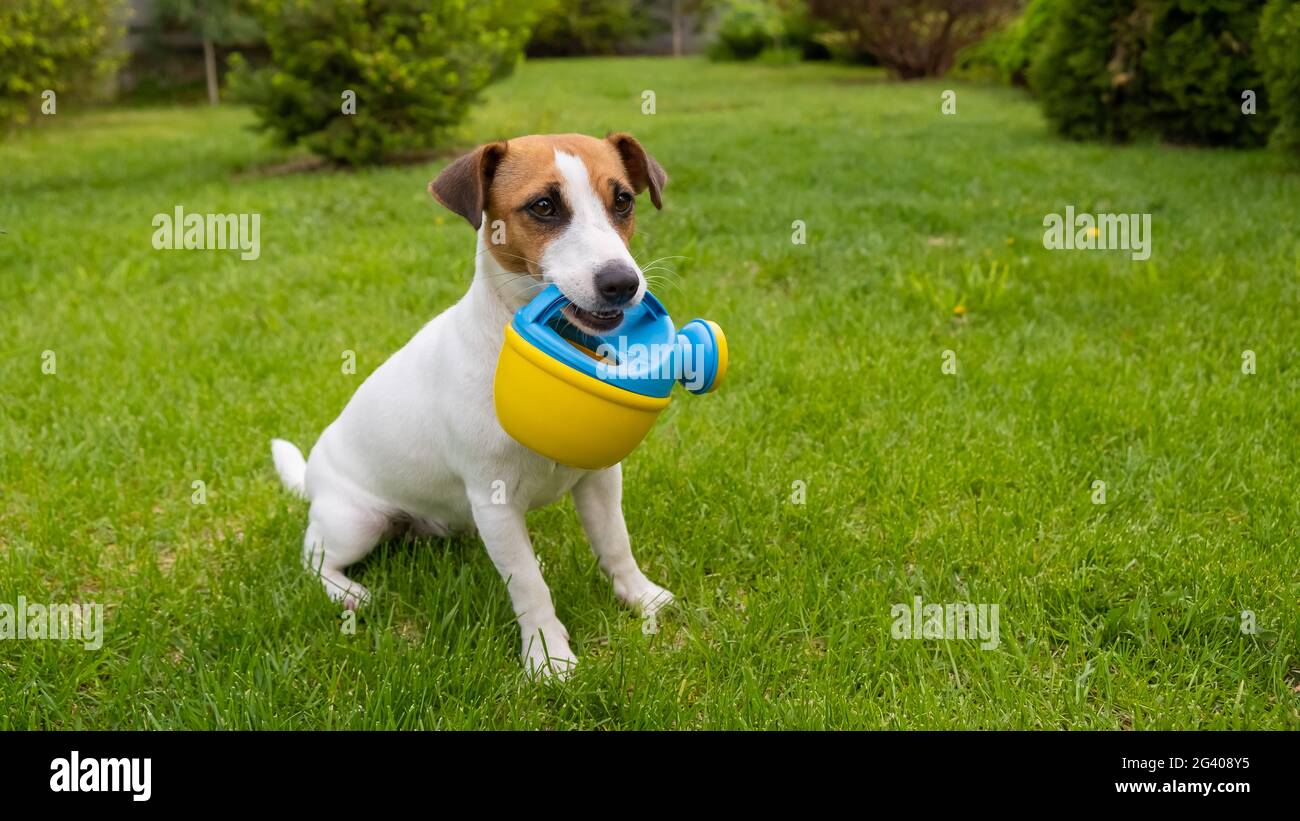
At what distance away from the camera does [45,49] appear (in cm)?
1252

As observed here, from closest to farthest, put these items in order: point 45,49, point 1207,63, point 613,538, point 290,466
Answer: point 613,538, point 290,466, point 1207,63, point 45,49

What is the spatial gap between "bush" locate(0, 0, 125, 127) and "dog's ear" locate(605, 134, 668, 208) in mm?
11715

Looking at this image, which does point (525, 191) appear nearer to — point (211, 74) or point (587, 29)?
point (211, 74)

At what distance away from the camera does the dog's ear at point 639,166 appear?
302cm

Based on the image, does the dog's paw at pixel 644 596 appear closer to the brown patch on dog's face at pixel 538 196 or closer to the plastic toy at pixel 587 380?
the plastic toy at pixel 587 380

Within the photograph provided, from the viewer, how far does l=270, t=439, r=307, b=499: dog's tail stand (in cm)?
379

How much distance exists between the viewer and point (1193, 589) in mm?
2893

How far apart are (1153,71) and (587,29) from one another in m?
27.9

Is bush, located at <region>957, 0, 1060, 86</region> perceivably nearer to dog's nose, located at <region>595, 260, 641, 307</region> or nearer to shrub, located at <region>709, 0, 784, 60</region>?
shrub, located at <region>709, 0, 784, 60</region>

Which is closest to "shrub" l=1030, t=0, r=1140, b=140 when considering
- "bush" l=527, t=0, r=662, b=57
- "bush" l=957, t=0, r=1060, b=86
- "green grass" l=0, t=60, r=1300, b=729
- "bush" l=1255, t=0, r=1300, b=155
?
"bush" l=957, t=0, r=1060, b=86
